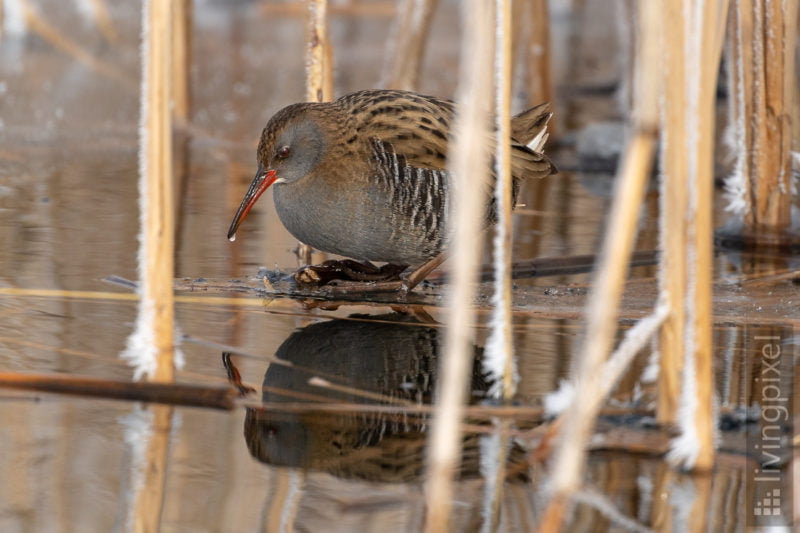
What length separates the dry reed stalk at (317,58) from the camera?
4070 millimetres

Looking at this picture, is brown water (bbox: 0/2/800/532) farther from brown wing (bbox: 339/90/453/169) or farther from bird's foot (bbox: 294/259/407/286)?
brown wing (bbox: 339/90/453/169)

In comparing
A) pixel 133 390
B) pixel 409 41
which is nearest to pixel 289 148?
pixel 133 390

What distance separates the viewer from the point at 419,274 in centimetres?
387

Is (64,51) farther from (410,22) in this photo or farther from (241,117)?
(410,22)

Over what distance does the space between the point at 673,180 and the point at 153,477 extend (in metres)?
1.13

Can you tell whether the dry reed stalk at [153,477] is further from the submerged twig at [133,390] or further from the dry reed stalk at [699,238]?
the dry reed stalk at [699,238]

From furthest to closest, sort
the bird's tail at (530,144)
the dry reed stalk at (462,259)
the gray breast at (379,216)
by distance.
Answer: the bird's tail at (530,144), the gray breast at (379,216), the dry reed stalk at (462,259)

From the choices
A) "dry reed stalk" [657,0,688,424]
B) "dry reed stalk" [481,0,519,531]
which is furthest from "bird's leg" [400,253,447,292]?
"dry reed stalk" [657,0,688,424]

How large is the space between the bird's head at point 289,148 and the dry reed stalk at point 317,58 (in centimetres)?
29

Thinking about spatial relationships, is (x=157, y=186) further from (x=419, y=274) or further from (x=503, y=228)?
(x=419, y=274)

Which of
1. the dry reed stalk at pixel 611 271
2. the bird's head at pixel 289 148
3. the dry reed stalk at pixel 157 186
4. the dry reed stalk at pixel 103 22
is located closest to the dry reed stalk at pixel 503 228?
the dry reed stalk at pixel 611 271

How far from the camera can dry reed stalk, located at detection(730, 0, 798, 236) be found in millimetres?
4180

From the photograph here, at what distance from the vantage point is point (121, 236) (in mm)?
4379

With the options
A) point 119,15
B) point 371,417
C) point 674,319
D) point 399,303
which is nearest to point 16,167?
point 399,303
